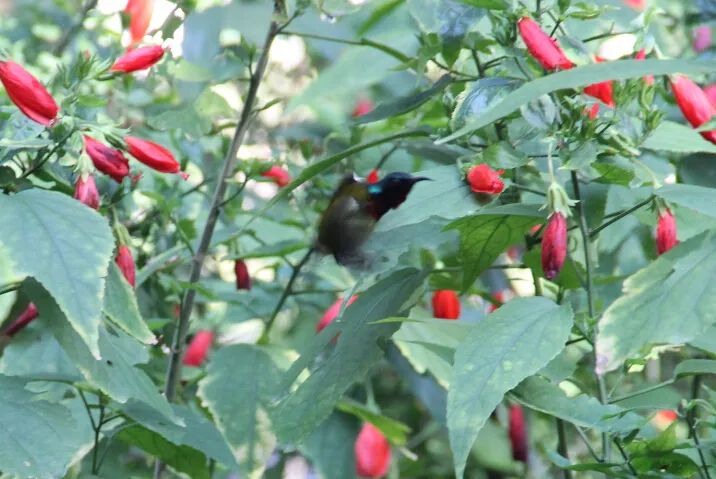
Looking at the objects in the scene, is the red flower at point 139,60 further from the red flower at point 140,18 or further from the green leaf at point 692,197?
the green leaf at point 692,197

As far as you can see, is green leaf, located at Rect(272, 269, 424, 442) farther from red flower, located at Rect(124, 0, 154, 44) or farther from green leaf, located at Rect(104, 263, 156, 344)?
red flower, located at Rect(124, 0, 154, 44)

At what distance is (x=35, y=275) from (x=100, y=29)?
4.18 ft

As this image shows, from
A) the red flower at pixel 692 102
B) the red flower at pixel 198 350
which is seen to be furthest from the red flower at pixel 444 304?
the red flower at pixel 198 350

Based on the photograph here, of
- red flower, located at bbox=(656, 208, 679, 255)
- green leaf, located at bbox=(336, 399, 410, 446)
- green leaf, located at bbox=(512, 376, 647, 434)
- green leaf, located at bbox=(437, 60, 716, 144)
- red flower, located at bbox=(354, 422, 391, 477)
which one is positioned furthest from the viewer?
red flower, located at bbox=(354, 422, 391, 477)

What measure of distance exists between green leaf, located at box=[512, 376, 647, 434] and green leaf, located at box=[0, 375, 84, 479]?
1.38ft

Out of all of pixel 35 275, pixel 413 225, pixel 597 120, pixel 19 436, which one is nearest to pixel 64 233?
pixel 35 275

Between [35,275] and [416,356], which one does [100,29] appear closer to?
[416,356]

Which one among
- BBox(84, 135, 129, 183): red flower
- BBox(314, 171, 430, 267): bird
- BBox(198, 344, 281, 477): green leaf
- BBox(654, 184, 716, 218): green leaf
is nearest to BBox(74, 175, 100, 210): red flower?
BBox(84, 135, 129, 183): red flower

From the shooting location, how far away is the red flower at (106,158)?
1142 mm

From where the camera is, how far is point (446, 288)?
4.64 feet

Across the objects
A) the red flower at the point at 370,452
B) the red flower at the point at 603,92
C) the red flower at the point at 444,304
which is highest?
the red flower at the point at 603,92

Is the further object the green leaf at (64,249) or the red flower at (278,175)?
the red flower at (278,175)

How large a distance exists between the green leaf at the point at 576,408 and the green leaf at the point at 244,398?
412 mm

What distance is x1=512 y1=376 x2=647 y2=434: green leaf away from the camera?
3.47ft
